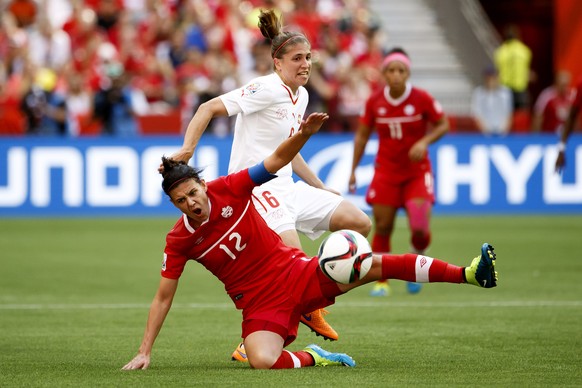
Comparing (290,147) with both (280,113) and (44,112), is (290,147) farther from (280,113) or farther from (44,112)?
(44,112)

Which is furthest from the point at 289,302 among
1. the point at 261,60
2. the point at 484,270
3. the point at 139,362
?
the point at 261,60

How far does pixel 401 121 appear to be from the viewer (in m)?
11.9

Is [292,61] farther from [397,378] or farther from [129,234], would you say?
[129,234]

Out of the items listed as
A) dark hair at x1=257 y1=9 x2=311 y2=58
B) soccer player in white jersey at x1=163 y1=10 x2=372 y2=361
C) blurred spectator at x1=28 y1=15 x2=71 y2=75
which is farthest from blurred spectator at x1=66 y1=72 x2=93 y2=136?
dark hair at x1=257 y1=9 x2=311 y2=58

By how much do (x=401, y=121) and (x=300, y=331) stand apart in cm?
302

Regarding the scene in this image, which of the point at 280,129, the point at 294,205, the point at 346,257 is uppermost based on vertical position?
the point at 280,129

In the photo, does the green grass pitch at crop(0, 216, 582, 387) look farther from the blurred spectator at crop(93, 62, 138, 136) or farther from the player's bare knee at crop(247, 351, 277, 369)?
the blurred spectator at crop(93, 62, 138, 136)

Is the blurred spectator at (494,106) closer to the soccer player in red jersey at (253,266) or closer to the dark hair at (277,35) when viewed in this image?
the dark hair at (277,35)

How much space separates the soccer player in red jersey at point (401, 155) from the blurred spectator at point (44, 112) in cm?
988

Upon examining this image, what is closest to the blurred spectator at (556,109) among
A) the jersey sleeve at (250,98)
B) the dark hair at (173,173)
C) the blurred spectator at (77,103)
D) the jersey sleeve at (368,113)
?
the blurred spectator at (77,103)

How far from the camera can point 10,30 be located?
22.7m

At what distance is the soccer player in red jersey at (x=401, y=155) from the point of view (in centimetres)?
1187

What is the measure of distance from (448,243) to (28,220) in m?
7.42

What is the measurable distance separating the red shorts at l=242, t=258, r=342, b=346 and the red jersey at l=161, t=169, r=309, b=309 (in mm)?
60
